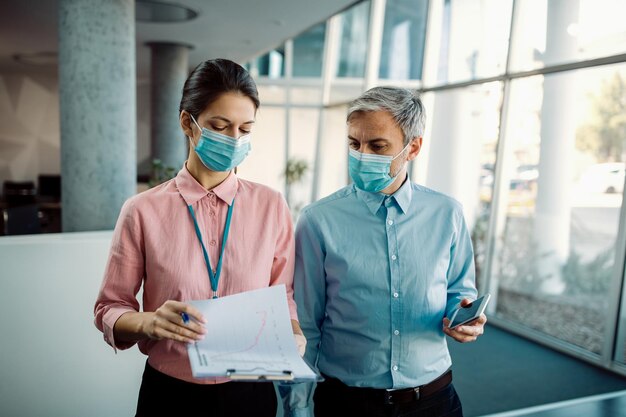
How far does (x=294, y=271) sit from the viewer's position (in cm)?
142

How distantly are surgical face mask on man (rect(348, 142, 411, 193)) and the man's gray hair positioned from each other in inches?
2.5

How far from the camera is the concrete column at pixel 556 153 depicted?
468cm

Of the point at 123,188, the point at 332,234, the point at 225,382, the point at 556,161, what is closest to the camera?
the point at 225,382

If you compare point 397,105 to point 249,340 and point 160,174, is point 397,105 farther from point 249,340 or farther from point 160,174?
point 160,174

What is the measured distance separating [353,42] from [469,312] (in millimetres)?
9031

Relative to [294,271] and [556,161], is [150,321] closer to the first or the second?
[294,271]

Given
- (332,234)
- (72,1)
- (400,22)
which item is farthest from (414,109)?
(400,22)

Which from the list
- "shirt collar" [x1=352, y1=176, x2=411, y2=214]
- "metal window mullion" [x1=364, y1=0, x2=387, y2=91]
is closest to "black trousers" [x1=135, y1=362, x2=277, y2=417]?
"shirt collar" [x1=352, y1=176, x2=411, y2=214]

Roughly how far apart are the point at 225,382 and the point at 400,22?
7.73 m

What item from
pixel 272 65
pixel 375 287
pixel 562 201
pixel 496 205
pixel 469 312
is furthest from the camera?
pixel 272 65

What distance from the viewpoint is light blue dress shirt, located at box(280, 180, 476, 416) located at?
1.38 meters

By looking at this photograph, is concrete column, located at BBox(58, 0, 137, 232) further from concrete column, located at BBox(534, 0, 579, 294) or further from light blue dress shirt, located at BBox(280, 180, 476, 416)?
concrete column, located at BBox(534, 0, 579, 294)

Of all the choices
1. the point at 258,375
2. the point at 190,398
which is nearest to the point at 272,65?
the point at 190,398

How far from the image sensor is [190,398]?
114 centimetres
